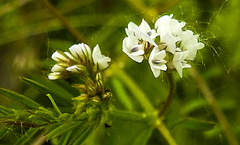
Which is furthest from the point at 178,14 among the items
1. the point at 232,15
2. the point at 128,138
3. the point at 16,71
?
the point at 16,71

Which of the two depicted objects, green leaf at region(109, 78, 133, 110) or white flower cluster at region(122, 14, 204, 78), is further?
green leaf at region(109, 78, 133, 110)

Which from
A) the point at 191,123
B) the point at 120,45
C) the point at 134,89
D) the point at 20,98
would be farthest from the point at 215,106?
the point at 20,98

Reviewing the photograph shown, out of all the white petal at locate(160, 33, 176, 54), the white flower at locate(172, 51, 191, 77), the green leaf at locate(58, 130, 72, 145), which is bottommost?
the green leaf at locate(58, 130, 72, 145)

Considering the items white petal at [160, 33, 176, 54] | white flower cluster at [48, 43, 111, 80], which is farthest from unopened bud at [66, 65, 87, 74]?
white petal at [160, 33, 176, 54]

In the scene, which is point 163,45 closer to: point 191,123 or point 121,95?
point 191,123

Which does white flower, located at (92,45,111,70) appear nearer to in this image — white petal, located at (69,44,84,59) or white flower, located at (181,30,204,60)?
white petal, located at (69,44,84,59)

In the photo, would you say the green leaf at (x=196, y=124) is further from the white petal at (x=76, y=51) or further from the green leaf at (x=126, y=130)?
the white petal at (x=76, y=51)

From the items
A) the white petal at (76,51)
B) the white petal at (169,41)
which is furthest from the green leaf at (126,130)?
the white petal at (169,41)
